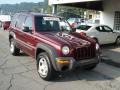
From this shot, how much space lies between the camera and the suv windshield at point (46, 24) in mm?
8150

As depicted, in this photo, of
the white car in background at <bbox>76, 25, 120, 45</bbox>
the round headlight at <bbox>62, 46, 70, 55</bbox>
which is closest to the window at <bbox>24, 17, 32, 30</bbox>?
the round headlight at <bbox>62, 46, 70, 55</bbox>

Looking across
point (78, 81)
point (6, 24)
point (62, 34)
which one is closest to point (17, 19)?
point (62, 34)

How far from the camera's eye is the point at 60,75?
301 inches

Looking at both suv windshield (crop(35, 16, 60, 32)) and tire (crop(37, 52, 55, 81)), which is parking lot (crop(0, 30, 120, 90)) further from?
suv windshield (crop(35, 16, 60, 32))

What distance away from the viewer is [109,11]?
18.9 meters

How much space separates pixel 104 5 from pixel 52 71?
45.1 feet

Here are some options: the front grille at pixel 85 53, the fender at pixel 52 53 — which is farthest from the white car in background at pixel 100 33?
the fender at pixel 52 53

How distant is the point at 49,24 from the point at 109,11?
1142 centimetres

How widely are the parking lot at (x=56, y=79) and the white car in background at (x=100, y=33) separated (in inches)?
184

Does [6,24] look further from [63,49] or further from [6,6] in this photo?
[6,6]

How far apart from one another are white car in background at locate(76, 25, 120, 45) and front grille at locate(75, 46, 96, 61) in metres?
6.20

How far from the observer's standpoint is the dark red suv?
6.77 m

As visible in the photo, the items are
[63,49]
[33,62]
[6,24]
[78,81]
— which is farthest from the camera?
[6,24]

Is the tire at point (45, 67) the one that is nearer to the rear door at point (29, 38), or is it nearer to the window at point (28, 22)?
the rear door at point (29, 38)
